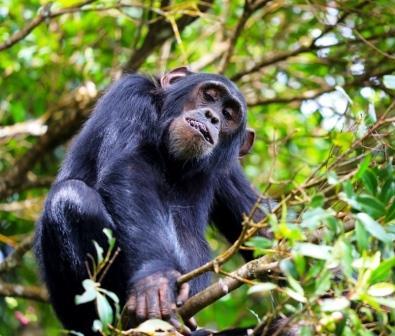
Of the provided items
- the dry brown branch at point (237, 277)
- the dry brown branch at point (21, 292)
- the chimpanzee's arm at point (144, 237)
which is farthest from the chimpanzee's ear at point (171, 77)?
the dry brown branch at point (237, 277)

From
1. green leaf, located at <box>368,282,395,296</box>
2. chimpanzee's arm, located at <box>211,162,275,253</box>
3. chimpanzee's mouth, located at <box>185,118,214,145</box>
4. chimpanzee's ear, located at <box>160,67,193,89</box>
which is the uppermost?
green leaf, located at <box>368,282,395,296</box>

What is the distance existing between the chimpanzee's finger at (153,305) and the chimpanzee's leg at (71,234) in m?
0.61

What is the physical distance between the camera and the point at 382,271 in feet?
11.3

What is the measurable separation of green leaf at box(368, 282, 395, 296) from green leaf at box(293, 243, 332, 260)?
30cm

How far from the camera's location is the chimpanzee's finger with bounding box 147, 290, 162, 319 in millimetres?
4845

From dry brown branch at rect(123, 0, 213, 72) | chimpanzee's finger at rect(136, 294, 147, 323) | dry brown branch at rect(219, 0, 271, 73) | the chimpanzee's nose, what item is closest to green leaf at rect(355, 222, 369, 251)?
chimpanzee's finger at rect(136, 294, 147, 323)

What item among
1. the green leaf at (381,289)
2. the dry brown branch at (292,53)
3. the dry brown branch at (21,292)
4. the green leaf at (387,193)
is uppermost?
the green leaf at (387,193)

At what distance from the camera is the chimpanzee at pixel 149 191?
18.1ft

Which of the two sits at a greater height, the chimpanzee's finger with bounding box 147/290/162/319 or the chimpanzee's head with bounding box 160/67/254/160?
the chimpanzee's head with bounding box 160/67/254/160

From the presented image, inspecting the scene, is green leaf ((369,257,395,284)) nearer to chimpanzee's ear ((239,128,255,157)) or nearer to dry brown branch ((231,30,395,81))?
chimpanzee's ear ((239,128,255,157))

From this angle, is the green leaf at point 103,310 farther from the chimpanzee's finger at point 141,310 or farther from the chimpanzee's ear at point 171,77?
the chimpanzee's ear at point 171,77

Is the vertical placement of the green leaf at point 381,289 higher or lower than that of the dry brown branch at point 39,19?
lower

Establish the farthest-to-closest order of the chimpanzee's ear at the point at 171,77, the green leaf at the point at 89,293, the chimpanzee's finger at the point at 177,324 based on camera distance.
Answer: the chimpanzee's ear at the point at 171,77, the chimpanzee's finger at the point at 177,324, the green leaf at the point at 89,293

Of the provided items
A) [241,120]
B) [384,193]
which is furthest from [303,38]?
[384,193]
